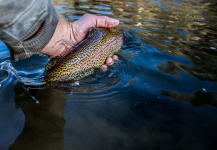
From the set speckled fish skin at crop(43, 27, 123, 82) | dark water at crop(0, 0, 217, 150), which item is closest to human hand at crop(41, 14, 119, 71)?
speckled fish skin at crop(43, 27, 123, 82)

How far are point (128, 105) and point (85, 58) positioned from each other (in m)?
0.90

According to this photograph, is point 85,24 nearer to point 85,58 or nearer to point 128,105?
point 85,58

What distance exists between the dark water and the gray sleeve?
437 millimetres

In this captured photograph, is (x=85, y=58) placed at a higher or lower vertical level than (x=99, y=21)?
lower

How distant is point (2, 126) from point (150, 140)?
46.6 inches

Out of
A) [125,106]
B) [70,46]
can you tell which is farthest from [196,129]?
[70,46]

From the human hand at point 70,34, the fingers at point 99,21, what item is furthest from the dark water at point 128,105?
the fingers at point 99,21

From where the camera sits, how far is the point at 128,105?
235cm

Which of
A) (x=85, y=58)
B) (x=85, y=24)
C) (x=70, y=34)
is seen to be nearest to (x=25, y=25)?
(x=85, y=58)

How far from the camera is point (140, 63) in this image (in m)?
3.20

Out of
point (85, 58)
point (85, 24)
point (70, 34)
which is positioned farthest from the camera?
point (85, 24)

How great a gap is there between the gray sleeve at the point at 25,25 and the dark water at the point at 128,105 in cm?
44

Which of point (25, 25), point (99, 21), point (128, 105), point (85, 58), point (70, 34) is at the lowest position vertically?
point (128, 105)

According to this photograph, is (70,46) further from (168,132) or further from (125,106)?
(168,132)
